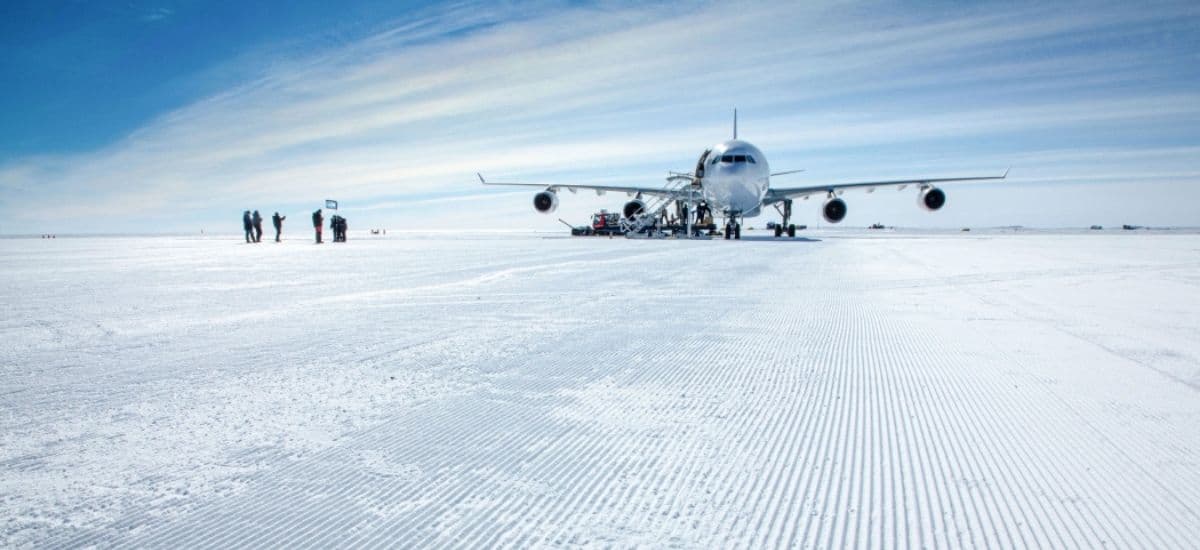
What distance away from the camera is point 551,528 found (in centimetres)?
135

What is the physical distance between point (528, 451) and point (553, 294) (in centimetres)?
399

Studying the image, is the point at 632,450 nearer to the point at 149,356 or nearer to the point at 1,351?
the point at 149,356

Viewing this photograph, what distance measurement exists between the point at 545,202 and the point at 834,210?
13292 millimetres

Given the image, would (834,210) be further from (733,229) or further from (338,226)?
(338,226)

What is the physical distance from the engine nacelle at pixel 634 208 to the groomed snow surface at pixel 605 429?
26940mm

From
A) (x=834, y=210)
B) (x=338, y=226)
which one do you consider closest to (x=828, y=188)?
(x=834, y=210)

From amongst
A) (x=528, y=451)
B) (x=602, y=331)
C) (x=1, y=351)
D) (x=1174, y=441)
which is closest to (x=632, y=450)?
(x=528, y=451)

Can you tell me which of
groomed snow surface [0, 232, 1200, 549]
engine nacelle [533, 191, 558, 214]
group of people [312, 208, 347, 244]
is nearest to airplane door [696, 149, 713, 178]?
engine nacelle [533, 191, 558, 214]

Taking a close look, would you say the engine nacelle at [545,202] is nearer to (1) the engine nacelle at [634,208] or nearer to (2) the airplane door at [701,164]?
(1) the engine nacelle at [634,208]

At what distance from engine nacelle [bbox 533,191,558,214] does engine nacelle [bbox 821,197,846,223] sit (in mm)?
12360

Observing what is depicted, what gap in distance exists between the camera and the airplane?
71.7 feet

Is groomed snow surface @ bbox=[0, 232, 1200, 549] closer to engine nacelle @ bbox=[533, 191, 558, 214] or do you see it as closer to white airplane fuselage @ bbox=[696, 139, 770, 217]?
white airplane fuselage @ bbox=[696, 139, 770, 217]

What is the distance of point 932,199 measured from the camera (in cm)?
2439

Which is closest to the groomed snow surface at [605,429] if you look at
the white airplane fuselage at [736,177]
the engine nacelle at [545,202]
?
the white airplane fuselage at [736,177]
